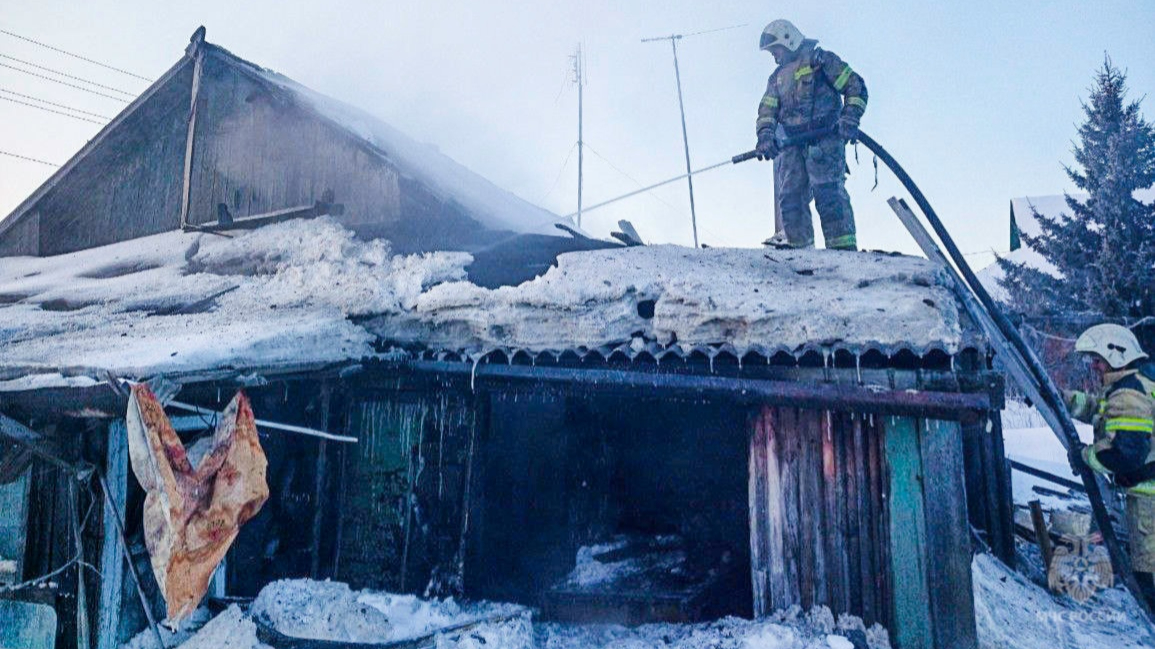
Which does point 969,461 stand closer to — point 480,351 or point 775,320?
point 775,320

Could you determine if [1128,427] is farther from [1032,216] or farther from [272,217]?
[1032,216]

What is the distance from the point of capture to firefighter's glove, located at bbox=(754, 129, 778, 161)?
28.8 feet

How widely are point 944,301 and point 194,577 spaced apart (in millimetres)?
6120

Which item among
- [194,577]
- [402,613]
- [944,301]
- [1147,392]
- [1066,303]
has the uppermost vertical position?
[1066,303]

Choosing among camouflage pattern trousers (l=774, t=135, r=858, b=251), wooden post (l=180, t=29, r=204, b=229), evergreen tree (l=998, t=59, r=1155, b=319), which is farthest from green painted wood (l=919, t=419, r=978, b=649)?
evergreen tree (l=998, t=59, r=1155, b=319)

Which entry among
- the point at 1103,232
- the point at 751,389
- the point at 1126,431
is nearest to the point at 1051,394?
the point at 1126,431

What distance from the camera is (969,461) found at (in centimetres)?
848

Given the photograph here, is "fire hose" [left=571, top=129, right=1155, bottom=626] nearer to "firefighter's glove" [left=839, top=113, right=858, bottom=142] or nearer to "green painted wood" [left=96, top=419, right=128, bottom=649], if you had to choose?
"firefighter's glove" [left=839, top=113, right=858, bottom=142]

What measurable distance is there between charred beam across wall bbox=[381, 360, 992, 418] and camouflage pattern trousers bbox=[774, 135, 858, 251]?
162 inches

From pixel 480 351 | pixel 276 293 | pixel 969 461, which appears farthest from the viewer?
pixel 969 461

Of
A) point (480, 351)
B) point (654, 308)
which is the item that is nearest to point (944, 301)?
point (654, 308)

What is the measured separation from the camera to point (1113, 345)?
18.2 ft

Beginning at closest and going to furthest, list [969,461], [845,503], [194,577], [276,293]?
[194,577]
[845,503]
[276,293]
[969,461]

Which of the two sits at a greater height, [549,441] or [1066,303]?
[1066,303]
